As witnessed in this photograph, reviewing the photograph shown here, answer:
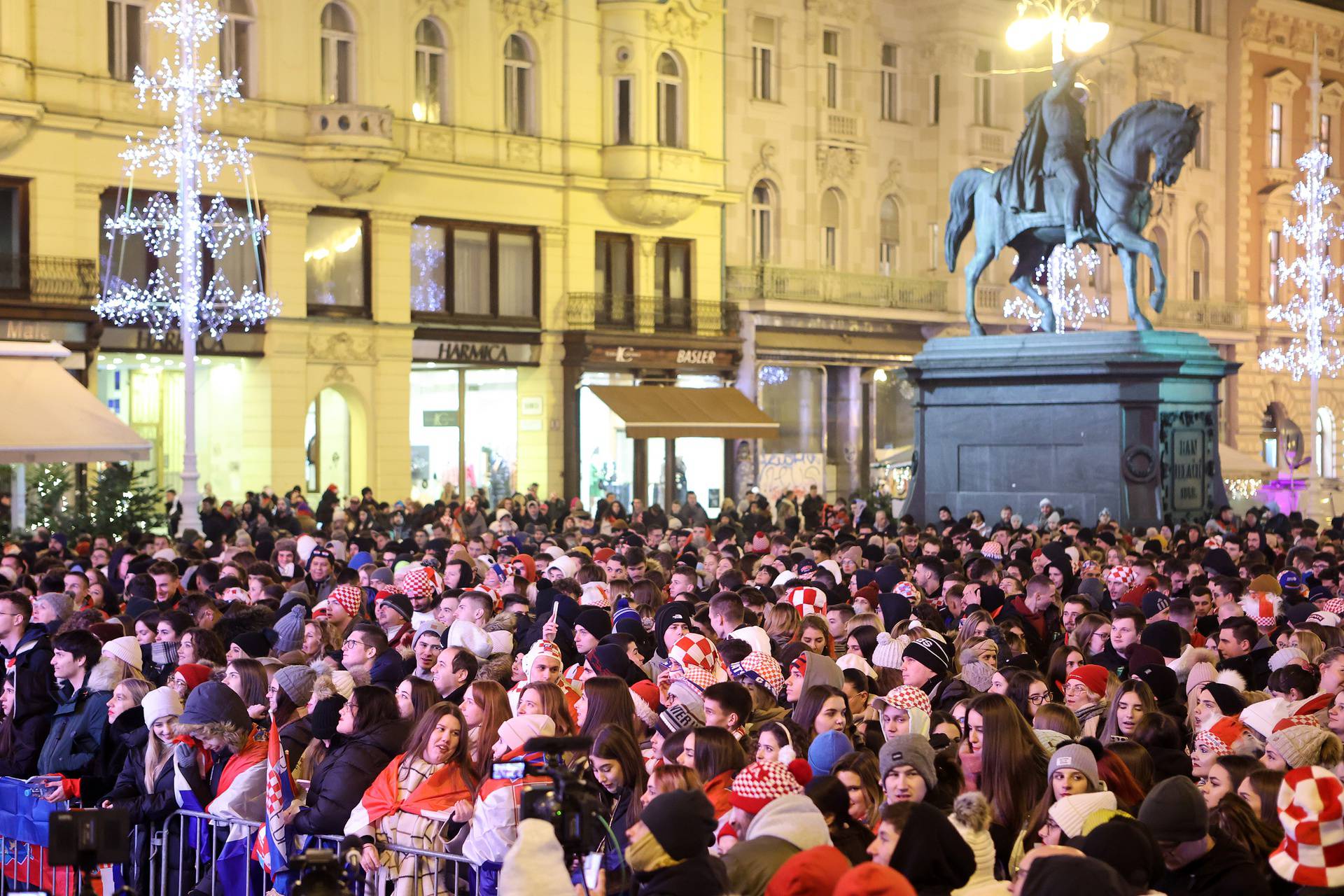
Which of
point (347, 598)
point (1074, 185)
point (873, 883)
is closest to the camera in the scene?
point (873, 883)

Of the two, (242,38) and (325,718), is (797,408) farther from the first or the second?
(325,718)

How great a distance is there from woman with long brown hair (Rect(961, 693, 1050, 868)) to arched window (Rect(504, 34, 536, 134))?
35.8 meters

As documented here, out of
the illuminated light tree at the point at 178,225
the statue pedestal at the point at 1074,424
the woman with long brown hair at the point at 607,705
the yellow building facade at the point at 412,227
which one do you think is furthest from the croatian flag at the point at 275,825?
the yellow building facade at the point at 412,227

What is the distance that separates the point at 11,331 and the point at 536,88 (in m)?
14.5

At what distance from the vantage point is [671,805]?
23.1 feet

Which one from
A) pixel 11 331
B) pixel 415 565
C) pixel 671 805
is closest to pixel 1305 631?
pixel 671 805

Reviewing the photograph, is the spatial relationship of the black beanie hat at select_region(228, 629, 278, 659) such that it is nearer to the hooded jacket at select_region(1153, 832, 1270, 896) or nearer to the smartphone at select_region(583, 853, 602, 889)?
the smartphone at select_region(583, 853, 602, 889)

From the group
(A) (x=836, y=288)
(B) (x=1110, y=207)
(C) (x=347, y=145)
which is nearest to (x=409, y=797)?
(B) (x=1110, y=207)

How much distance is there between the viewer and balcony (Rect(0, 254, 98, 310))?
3475 centimetres

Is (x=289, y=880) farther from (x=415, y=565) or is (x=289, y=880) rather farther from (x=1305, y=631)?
(x=415, y=565)

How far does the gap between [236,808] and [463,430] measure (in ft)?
113

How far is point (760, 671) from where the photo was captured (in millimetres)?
11641

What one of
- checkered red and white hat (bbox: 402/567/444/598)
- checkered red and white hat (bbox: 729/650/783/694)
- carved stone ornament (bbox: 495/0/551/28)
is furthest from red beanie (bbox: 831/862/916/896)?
carved stone ornament (bbox: 495/0/551/28)

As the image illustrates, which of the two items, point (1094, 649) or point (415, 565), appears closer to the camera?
point (1094, 649)
